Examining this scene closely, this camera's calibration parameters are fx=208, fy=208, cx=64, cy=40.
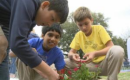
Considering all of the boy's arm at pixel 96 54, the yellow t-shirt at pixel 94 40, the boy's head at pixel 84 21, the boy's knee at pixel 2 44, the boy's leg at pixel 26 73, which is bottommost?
the boy's leg at pixel 26 73

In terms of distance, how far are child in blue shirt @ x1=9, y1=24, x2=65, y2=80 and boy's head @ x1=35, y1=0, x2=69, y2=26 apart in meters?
1.08

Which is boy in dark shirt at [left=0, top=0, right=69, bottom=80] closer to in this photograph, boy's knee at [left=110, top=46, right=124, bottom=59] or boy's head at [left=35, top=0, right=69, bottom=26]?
boy's head at [left=35, top=0, right=69, bottom=26]

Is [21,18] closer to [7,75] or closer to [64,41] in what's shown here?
[7,75]

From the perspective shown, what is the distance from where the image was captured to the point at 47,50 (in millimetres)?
2635

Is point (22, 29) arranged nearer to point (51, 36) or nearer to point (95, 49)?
point (51, 36)

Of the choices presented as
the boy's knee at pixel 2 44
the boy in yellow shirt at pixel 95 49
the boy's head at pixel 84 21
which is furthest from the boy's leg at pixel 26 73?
the boy's knee at pixel 2 44

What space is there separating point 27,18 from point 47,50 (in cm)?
140

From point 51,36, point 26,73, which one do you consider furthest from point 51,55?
point 26,73

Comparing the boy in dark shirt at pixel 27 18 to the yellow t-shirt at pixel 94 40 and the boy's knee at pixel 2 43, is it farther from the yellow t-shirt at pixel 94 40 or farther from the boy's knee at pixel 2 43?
the yellow t-shirt at pixel 94 40

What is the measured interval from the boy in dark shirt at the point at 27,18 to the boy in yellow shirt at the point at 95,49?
1139 mm

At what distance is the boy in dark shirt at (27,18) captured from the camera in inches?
48.4

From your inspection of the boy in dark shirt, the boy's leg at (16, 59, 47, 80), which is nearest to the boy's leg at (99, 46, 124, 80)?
the boy's leg at (16, 59, 47, 80)

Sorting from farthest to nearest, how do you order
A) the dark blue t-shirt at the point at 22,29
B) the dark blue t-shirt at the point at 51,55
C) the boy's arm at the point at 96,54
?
the dark blue t-shirt at the point at 51,55, the boy's arm at the point at 96,54, the dark blue t-shirt at the point at 22,29

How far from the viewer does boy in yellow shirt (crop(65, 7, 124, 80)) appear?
249 centimetres
